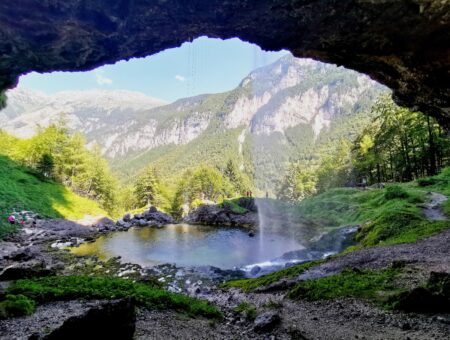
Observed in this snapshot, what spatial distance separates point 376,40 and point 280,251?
99.7 feet

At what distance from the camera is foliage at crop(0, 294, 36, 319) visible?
1209 centimetres

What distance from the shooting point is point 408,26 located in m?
11.5

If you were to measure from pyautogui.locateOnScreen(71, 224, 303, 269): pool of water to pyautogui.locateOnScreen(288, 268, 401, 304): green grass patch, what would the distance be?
1600 cm

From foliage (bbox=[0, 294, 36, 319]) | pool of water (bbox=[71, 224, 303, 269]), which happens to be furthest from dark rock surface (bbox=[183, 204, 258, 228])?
foliage (bbox=[0, 294, 36, 319])

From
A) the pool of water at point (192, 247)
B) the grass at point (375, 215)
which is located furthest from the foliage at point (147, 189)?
the grass at point (375, 215)

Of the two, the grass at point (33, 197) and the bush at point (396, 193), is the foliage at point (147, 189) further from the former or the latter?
the bush at point (396, 193)

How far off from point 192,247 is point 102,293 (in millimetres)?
27199

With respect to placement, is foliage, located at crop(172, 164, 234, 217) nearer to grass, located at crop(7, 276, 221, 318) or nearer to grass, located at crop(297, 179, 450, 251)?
grass, located at crop(297, 179, 450, 251)

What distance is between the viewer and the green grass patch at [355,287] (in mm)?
14219

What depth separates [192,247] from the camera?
41.8m

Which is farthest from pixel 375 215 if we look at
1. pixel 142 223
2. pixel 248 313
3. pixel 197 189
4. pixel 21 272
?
pixel 197 189

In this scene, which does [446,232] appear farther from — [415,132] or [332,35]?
[415,132]

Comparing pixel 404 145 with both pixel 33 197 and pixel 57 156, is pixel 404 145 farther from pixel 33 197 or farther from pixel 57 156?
pixel 57 156

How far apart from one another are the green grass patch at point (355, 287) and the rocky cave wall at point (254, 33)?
27.3ft
